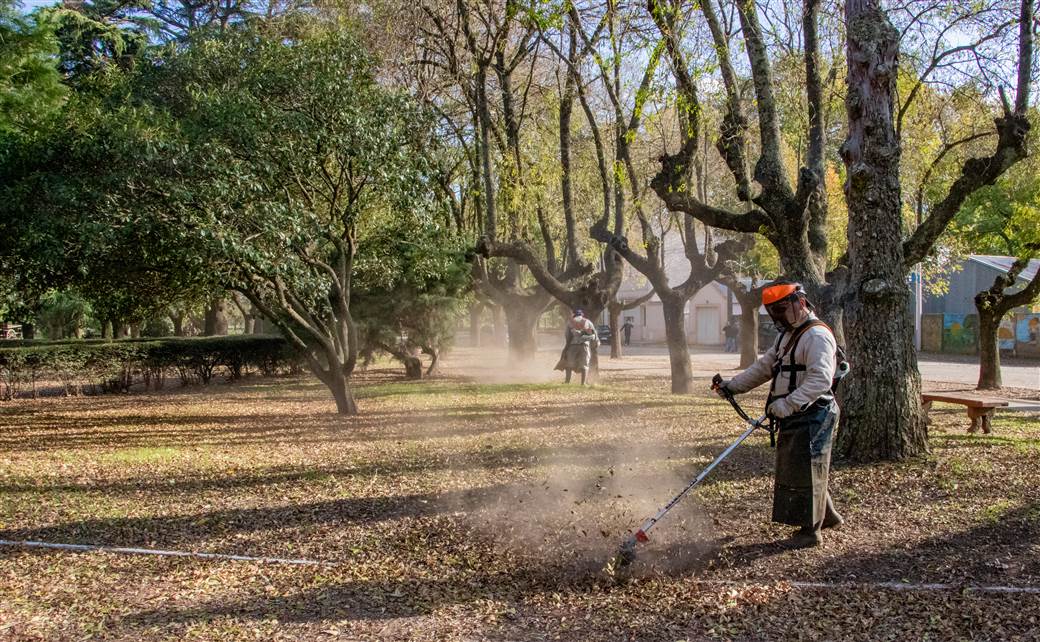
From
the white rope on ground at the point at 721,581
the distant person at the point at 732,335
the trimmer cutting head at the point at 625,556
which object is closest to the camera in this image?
the white rope on ground at the point at 721,581

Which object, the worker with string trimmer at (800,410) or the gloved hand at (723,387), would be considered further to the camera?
the gloved hand at (723,387)

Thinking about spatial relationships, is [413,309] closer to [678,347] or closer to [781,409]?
[678,347]

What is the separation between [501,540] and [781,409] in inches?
82.5

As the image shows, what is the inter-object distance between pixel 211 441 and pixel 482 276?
905 centimetres

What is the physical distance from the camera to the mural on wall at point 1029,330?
976 inches

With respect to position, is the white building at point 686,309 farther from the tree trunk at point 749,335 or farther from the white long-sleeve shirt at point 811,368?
the white long-sleeve shirt at point 811,368

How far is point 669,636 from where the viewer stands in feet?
12.1

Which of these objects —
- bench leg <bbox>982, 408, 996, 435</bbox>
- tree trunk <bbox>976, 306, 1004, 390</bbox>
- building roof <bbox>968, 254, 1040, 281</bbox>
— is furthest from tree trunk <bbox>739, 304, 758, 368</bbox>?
building roof <bbox>968, 254, 1040, 281</bbox>

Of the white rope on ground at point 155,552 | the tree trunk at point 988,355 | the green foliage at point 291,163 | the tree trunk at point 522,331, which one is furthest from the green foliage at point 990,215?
the white rope on ground at point 155,552

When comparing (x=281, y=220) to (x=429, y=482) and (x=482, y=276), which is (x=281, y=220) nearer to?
(x=429, y=482)

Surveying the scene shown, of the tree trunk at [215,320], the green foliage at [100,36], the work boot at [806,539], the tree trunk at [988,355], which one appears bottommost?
the work boot at [806,539]

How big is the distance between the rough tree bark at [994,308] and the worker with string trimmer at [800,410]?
11.8 meters

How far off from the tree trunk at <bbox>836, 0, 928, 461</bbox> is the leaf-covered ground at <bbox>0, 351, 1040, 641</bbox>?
41cm

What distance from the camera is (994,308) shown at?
1423 centimetres
